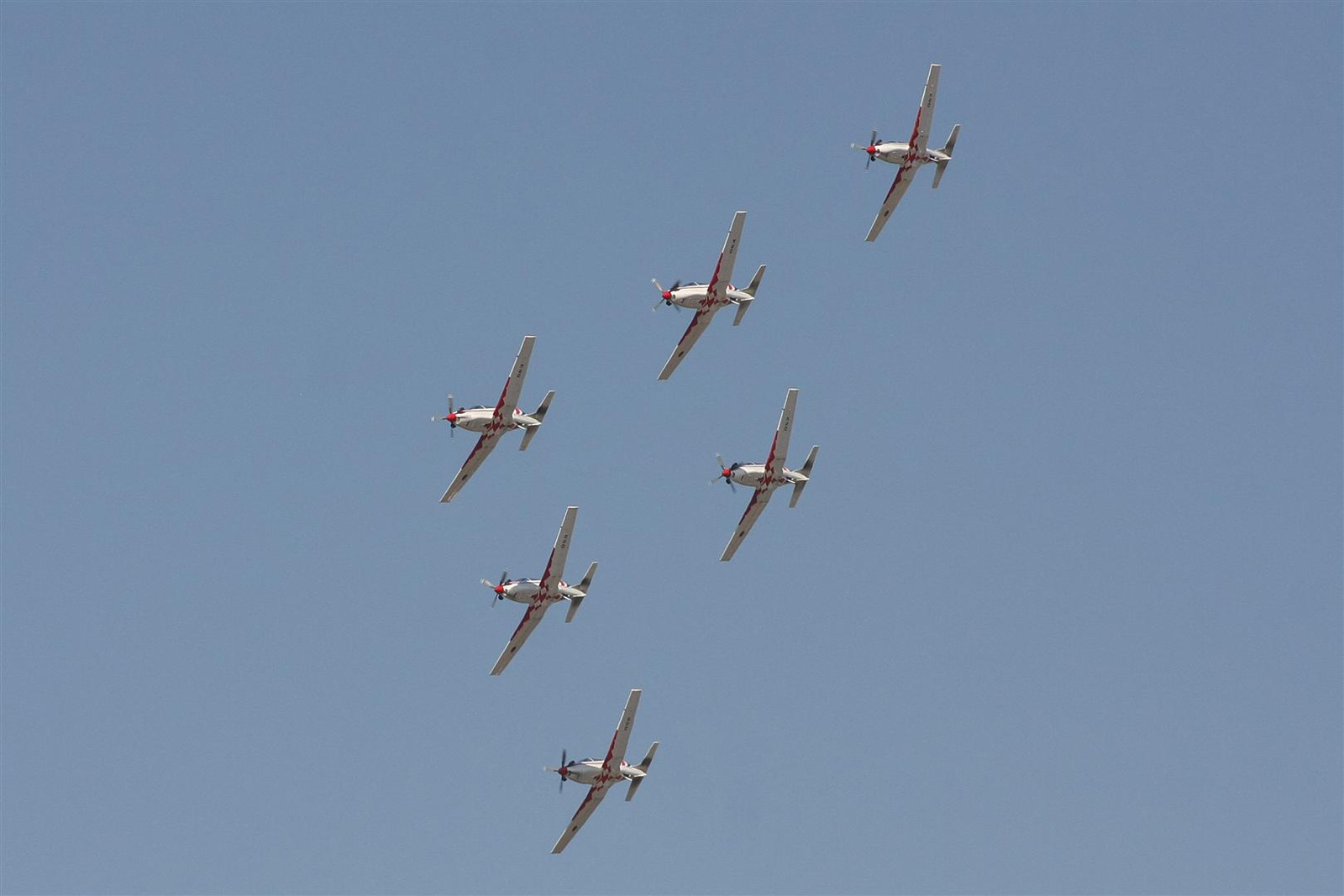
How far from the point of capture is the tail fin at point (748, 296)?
451 ft

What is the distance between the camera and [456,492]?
14025cm

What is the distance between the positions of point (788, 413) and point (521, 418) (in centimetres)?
1834

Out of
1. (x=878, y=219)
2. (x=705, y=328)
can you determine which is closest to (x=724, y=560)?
(x=705, y=328)

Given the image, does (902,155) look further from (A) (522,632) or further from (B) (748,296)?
(A) (522,632)

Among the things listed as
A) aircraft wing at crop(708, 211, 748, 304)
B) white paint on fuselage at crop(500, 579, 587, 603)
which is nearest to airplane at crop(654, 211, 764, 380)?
aircraft wing at crop(708, 211, 748, 304)

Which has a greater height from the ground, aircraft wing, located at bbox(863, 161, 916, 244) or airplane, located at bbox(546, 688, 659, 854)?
aircraft wing, located at bbox(863, 161, 916, 244)

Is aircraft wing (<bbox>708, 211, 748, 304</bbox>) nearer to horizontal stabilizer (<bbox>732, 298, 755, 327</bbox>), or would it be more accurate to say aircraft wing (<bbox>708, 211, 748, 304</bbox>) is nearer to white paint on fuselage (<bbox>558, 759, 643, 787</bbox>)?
A: horizontal stabilizer (<bbox>732, 298, 755, 327</bbox>)

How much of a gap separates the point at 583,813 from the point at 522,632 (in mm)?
13907

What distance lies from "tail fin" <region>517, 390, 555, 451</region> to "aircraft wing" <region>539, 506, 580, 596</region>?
20.9 ft

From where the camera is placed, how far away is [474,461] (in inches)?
5487

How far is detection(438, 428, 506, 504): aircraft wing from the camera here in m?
137

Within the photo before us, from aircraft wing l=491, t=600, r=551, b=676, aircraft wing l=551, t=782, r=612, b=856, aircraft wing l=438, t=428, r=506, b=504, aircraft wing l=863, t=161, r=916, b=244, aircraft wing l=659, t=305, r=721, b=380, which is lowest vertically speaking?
aircraft wing l=551, t=782, r=612, b=856

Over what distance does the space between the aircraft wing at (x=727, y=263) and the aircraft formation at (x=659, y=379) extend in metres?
0.06

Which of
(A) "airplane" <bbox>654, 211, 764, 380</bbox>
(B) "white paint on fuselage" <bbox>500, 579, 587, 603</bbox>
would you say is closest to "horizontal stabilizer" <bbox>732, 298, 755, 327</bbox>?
(A) "airplane" <bbox>654, 211, 764, 380</bbox>
